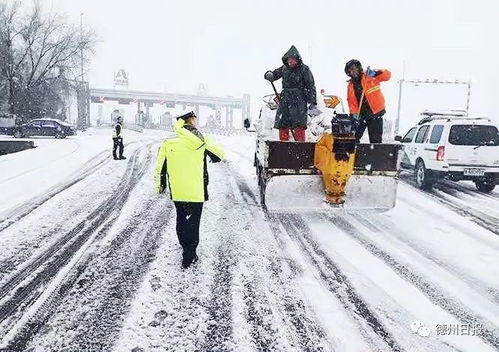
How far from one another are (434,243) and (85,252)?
474 centimetres

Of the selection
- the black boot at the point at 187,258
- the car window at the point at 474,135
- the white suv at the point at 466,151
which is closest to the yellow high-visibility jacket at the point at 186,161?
the black boot at the point at 187,258

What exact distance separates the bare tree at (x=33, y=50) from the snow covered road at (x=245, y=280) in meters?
28.2

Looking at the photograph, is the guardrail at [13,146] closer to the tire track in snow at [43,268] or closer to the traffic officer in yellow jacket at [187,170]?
the tire track in snow at [43,268]

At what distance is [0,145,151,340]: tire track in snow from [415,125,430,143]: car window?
756cm

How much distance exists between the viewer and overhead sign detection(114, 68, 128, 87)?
68.3 meters

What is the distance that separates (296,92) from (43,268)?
4.70 metres

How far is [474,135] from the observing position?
28.6ft

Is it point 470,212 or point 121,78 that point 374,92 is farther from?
point 121,78

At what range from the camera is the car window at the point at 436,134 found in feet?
29.7

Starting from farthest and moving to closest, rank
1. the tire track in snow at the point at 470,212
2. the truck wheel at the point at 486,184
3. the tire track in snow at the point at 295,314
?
the truck wheel at the point at 486,184, the tire track in snow at the point at 470,212, the tire track in snow at the point at 295,314

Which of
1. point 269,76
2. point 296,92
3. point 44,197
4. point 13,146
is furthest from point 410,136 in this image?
point 13,146

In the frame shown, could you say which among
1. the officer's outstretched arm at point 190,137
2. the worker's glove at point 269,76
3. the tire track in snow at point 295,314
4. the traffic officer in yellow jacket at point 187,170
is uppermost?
the worker's glove at point 269,76

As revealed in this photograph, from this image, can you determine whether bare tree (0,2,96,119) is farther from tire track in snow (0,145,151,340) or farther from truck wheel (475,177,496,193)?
truck wheel (475,177,496,193)

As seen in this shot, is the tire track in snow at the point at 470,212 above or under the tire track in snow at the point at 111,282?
above
